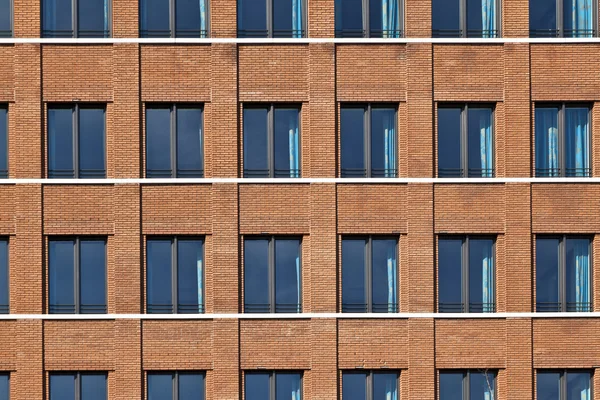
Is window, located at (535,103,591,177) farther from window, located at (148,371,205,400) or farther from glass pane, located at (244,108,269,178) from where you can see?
window, located at (148,371,205,400)

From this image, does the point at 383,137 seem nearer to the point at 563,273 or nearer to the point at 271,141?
the point at 271,141

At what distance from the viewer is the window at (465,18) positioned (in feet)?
102

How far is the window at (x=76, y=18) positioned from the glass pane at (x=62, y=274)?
5.90 m

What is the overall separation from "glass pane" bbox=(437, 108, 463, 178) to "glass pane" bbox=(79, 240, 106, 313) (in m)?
9.80

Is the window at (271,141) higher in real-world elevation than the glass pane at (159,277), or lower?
higher

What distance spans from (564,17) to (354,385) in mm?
12046

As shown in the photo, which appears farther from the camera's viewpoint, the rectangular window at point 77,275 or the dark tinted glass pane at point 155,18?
the dark tinted glass pane at point 155,18

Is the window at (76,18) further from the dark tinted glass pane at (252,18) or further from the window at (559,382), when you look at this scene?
the window at (559,382)

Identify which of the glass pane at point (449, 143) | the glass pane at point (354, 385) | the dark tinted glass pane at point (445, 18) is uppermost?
the dark tinted glass pane at point (445, 18)

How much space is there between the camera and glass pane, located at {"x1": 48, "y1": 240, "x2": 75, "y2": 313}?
30.0 meters

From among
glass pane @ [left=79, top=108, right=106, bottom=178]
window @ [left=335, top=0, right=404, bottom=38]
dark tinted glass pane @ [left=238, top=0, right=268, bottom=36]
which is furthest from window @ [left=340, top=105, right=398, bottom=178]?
glass pane @ [left=79, top=108, right=106, bottom=178]

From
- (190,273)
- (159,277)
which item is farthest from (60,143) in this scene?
(190,273)

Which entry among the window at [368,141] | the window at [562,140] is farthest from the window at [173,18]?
the window at [562,140]

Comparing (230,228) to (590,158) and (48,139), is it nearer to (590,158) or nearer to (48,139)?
(48,139)
